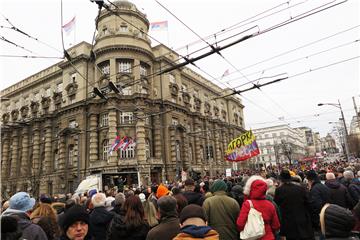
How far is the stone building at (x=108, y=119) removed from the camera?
31.3 m

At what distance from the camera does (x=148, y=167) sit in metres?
30.3

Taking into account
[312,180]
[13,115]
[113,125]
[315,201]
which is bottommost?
[315,201]

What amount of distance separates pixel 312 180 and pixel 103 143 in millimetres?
28160

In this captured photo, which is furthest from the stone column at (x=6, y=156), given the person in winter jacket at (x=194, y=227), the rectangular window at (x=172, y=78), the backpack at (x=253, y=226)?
the person in winter jacket at (x=194, y=227)

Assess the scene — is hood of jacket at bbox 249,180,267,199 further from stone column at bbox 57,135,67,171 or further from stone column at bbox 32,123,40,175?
stone column at bbox 32,123,40,175

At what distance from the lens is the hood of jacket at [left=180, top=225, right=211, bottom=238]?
118 inches

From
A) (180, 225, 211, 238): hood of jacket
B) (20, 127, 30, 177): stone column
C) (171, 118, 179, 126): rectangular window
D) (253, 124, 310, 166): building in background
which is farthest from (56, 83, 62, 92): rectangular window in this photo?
(253, 124, 310, 166): building in background

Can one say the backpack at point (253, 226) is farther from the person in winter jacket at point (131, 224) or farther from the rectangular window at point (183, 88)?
the rectangular window at point (183, 88)

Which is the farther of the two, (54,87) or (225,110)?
(225,110)

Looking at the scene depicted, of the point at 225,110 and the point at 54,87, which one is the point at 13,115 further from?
the point at 225,110

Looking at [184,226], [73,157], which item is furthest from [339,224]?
[73,157]

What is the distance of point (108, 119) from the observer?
31.7 metres

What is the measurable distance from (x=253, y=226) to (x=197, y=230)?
159 cm

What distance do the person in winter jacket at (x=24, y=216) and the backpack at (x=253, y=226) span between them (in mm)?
2970
